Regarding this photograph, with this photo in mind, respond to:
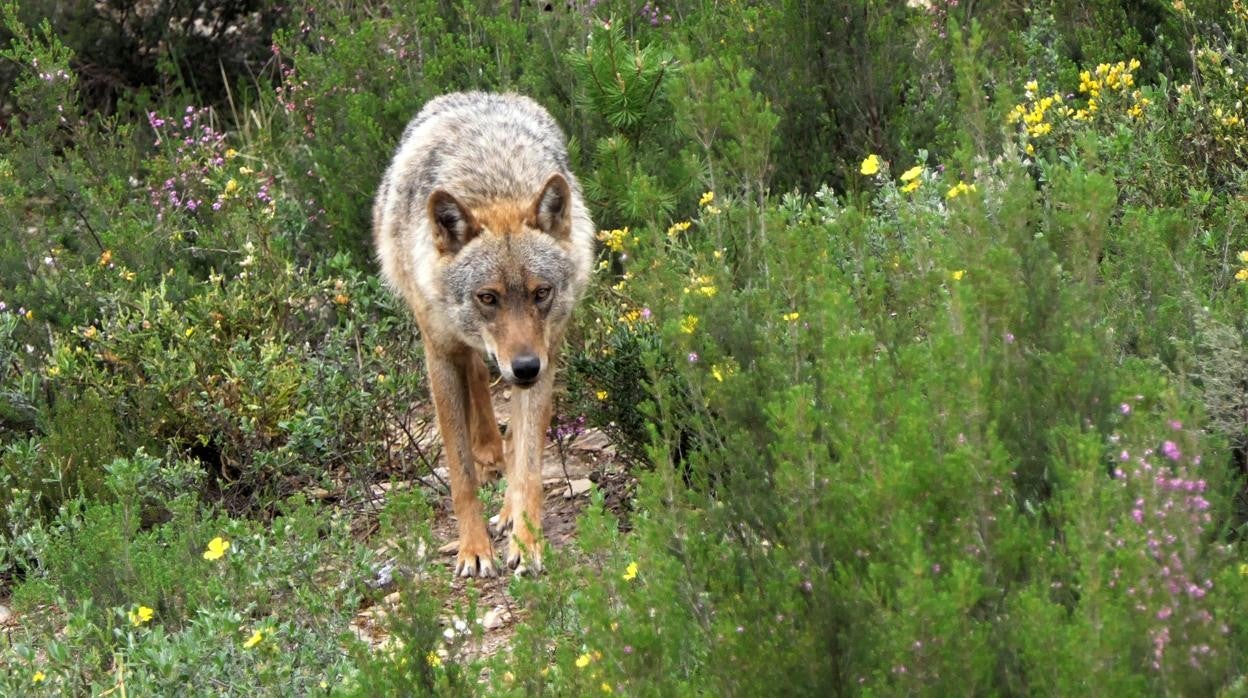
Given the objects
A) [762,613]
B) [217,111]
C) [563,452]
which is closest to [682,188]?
[563,452]

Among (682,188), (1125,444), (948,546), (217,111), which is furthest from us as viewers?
(217,111)

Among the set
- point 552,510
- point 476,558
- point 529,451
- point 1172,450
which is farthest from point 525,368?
point 1172,450

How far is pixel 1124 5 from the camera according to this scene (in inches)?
318

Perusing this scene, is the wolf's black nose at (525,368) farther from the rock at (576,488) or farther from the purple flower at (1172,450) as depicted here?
the purple flower at (1172,450)

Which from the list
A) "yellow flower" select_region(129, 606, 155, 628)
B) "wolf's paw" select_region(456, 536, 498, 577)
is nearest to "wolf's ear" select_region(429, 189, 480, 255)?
"wolf's paw" select_region(456, 536, 498, 577)

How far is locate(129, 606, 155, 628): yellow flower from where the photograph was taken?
14.4ft

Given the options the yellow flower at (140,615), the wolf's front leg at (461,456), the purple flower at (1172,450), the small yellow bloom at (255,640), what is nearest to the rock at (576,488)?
the wolf's front leg at (461,456)

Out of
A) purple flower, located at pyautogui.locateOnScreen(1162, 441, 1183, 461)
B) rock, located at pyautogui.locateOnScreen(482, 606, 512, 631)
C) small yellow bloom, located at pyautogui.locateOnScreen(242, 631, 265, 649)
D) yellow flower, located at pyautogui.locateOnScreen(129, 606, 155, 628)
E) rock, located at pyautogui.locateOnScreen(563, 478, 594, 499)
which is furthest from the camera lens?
rock, located at pyautogui.locateOnScreen(563, 478, 594, 499)

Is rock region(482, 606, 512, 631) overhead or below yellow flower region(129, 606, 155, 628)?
below

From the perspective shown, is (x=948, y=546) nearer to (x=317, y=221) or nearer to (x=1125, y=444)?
(x=1125, y=444)

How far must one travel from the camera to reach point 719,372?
4152 millimetres

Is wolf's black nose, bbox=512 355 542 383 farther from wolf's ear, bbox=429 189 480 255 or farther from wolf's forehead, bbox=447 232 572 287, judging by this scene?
wolf's ear, bbox=429 189 480 255

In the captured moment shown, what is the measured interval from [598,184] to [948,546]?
4.34 metres

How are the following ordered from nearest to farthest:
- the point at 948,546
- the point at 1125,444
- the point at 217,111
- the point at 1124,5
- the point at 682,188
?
the point at 948,546, the point at 1125,444, the point at 682,188, the point at 1124,5, the point at 217,111
